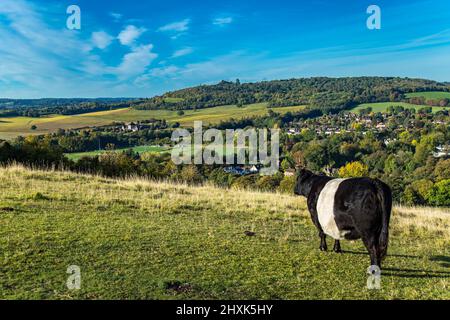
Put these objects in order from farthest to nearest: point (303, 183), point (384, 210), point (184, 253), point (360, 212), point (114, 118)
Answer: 1. point (114, 118)
2. point (303, 183)
3. point (184, 253)
4. point (360, 212)
5. point (384, 210)

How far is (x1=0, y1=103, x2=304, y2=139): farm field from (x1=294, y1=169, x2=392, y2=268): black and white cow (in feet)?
197

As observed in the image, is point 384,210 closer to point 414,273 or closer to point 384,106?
point 414,273

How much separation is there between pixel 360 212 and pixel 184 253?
376cm

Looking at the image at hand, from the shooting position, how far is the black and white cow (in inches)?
277

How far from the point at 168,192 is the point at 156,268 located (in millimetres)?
10219

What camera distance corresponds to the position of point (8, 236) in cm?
821

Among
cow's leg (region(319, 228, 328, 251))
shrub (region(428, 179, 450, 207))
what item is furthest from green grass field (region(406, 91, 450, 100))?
cow's leg (region(319, 228, 328, 251))

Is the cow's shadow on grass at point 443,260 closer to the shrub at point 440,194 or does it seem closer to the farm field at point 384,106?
the shrub at point 440,194

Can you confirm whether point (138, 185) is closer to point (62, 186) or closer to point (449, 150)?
point (62, 186)

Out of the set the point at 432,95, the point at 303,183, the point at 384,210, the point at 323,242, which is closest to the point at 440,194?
the point at 303,183

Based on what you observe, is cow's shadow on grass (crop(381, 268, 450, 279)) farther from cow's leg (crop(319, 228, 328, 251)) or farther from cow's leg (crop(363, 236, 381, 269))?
cow's leg (crop(319, 228, 328, 251))

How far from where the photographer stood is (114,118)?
108188 mm

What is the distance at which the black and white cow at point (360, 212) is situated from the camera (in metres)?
7.03
